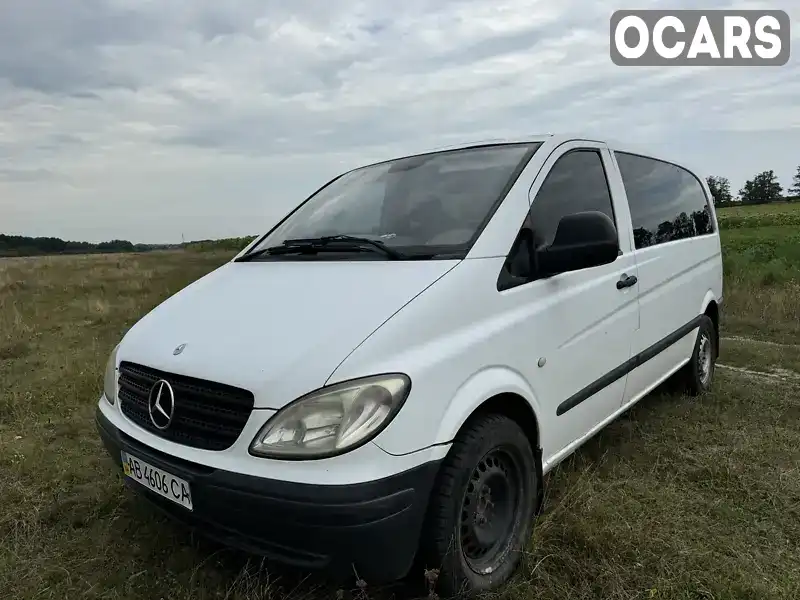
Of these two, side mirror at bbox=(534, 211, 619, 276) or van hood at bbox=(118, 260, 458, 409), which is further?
side mirror at bbox=(534, 211, 619, 276)

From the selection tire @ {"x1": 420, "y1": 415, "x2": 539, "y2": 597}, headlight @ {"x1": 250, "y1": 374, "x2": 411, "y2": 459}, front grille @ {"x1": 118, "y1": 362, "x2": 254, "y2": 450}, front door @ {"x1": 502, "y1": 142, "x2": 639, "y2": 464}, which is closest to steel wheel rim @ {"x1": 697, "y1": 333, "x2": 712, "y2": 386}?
front door @ {"x1": 502, "y1": 142, "x2": 639, "y2": 464}

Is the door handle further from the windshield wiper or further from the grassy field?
the windshield wiper

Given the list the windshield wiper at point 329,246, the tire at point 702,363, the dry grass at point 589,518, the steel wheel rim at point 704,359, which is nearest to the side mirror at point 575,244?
the windshield wiper at point 329,246

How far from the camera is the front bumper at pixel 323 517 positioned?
1.72 m

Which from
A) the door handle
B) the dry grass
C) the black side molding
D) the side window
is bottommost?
the dry grass

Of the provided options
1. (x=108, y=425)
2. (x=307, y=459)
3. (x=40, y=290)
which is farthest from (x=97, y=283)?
(x=307, y=459)

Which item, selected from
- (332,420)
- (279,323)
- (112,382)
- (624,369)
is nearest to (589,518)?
(624,369)

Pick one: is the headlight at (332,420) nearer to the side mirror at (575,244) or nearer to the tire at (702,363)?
the side mirror at (575,244)

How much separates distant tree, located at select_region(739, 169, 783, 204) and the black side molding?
7648 cm

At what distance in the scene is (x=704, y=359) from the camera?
15.3 ft

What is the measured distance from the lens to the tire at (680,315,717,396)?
4418 millimetres

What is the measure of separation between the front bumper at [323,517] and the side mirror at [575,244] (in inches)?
40.6

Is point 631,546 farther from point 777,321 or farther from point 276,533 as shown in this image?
point 777,321

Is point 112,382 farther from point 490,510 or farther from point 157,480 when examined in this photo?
point 490,510
